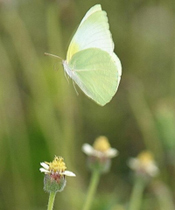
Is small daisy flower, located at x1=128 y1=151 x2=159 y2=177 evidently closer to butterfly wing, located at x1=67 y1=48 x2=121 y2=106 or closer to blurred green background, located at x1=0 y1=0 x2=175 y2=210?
blurred green background, located at x1=0 y1=0 x2=175 y2=210

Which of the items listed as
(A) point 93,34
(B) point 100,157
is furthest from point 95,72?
(B) point 100,157

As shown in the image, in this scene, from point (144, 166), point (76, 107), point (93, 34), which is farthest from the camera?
point (76, 107)

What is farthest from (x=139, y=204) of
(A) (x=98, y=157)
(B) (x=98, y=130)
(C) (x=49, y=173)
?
(C) (x=49, y=173)

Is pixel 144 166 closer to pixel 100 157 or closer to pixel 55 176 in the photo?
pixel 100 157

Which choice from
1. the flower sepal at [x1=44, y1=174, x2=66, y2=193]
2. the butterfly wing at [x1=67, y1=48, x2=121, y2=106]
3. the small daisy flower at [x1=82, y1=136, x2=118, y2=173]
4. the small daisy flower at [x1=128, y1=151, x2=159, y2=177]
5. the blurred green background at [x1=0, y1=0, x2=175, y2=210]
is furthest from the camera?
the blurred green background at [x1=0, y1=0, x2=175, y2=210]

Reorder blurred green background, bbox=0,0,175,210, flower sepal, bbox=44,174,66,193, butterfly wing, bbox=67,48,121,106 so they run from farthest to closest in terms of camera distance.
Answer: blurred green background, bbox=0,0,175,210, butterfly wing, bbox=67,48,121,106, flower sepal, bbox=44,174,66,193

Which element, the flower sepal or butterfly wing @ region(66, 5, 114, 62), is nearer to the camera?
the flower sepal

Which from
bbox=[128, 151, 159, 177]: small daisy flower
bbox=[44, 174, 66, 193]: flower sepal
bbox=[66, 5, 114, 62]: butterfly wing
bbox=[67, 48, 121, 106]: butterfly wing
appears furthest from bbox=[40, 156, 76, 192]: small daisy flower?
bbox=[128, 151, 159, 177]: small daisy flower
